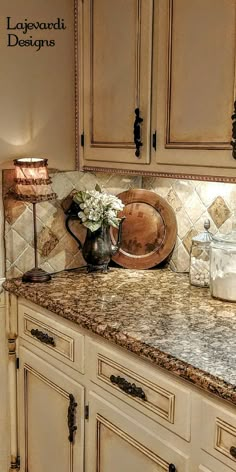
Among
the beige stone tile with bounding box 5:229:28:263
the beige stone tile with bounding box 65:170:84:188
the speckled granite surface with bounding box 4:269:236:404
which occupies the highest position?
the beige stone tile with bounding box 65:170:84:188

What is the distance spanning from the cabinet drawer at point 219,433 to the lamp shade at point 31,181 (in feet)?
3.46

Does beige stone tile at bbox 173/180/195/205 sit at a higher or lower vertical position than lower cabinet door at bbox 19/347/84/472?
higher

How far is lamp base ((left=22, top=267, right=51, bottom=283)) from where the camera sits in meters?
2.14

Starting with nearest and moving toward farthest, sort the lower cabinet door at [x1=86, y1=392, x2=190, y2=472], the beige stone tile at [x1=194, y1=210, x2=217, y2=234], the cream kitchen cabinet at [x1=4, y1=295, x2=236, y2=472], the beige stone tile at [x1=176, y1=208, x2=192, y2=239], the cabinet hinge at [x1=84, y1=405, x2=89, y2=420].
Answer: the cream kitchen cabinet at [x1=4, y1=295, x2=236, y2=472], the lower cabinet door at [x1=86, y1=392, x2=190, y2=472], the cabinet hinge at [x1=84, y1=405, x2=89, y2=420], the beige stone tile at [x1=194, y1=210, x2=217, y2=234], the beige stone tile at [x1=176, y1=208, x2=192, y2=239]

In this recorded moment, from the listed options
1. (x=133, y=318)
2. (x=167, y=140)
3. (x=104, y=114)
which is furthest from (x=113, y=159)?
(x=133, y=318)

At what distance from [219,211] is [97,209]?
48 cm

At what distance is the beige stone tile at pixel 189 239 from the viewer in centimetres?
225

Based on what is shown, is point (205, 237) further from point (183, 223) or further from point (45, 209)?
point (45, 209)

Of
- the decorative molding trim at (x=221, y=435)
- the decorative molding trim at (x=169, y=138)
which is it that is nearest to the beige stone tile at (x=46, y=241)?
the decorative molding trim at (x=169, y=138)

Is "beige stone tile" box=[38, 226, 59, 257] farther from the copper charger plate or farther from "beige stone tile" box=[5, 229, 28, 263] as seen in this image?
the copper charger plate

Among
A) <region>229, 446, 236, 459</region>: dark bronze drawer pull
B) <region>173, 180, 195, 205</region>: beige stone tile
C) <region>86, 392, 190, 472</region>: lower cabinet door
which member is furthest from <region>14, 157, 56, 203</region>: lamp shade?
<region>229, 446, 236, 459</region>: dark bronze drawer pull

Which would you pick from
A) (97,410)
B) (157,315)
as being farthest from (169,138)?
(97,410)

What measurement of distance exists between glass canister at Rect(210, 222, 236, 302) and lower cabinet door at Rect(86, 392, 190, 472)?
0.53 meters

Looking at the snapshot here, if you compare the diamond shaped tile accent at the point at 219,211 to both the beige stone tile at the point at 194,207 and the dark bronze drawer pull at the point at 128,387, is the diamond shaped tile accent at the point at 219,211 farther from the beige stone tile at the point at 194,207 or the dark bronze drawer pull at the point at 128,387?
the dark bronze drawer pull at the point at 128,387
